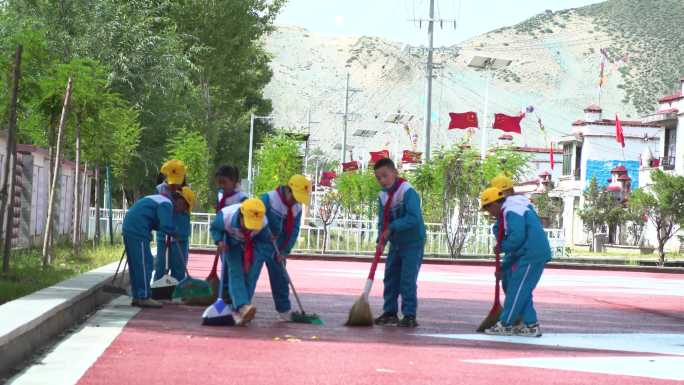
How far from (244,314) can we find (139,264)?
236 cm

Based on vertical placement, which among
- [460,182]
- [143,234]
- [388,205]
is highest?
[460,182]

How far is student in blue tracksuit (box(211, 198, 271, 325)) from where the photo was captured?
12.9 meters

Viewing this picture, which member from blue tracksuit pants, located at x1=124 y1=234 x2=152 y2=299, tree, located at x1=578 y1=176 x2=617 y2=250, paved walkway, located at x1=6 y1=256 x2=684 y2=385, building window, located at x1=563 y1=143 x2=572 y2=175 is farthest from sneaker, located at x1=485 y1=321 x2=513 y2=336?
building window, located at x1=563 y1=143 x2=572 y2=175

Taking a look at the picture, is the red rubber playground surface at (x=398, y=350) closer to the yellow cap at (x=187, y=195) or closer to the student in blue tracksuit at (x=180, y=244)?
the student in blue tracksuit at (x=180, y=244)

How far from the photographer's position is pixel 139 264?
14.7 metres

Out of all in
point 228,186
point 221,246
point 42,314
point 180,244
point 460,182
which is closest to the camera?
point 42,314

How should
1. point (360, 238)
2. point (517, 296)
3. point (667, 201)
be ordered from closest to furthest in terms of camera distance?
point (517, 296) → point (360, 238) → point (667, 201)

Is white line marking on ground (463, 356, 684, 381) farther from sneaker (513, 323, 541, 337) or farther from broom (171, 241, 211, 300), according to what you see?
broom (171, 241, 211, 300)

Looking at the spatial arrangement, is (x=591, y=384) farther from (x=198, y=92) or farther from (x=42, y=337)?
(x=198, y=92)

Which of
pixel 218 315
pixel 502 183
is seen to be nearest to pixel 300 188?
pixel 218 315

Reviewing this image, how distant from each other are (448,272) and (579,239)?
45716 mm

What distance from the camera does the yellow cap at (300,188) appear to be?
41.9 feet

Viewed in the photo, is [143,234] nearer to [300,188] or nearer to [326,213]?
[300,188]

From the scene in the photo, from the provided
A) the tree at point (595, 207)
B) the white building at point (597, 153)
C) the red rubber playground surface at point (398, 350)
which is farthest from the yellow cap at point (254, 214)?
the white building at point (597, 153)
